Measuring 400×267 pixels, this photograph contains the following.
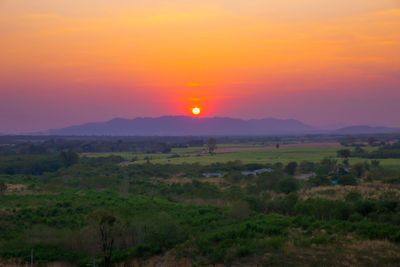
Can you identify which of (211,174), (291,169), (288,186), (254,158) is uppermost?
(288,186)

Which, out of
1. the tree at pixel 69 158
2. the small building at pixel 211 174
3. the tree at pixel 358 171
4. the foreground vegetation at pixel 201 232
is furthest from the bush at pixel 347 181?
the tree at pixel 69 158

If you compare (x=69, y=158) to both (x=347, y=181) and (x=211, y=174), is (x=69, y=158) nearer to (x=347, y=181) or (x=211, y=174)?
(x=211, y=174)

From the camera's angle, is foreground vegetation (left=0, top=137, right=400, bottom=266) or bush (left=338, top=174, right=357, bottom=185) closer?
foreground vegetation (left=0, top=137, right=400, bottom=266)

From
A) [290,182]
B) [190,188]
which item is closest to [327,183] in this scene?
[290,182]

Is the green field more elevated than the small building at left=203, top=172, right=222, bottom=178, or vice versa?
the green field

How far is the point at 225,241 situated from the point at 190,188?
24.1 m

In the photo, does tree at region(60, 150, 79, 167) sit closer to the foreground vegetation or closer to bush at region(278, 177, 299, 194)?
the foreground vegetation

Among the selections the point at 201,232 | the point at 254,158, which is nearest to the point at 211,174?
the point at 254,158

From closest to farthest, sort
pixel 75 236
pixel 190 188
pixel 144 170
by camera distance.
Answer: pixel 75 236 < pixel 190 188 < pixel 144 170

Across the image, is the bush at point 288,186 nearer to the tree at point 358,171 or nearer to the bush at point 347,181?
the bush at point 347,181

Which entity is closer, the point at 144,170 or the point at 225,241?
the point at 225,241

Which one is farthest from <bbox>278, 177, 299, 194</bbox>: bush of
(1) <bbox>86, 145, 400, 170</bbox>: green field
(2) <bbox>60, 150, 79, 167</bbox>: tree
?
(2) <bbox>60, 150, 79, 167</bbox>: tree

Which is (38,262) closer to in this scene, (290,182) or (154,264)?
(154,264)

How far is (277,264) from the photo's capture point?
14.4m
